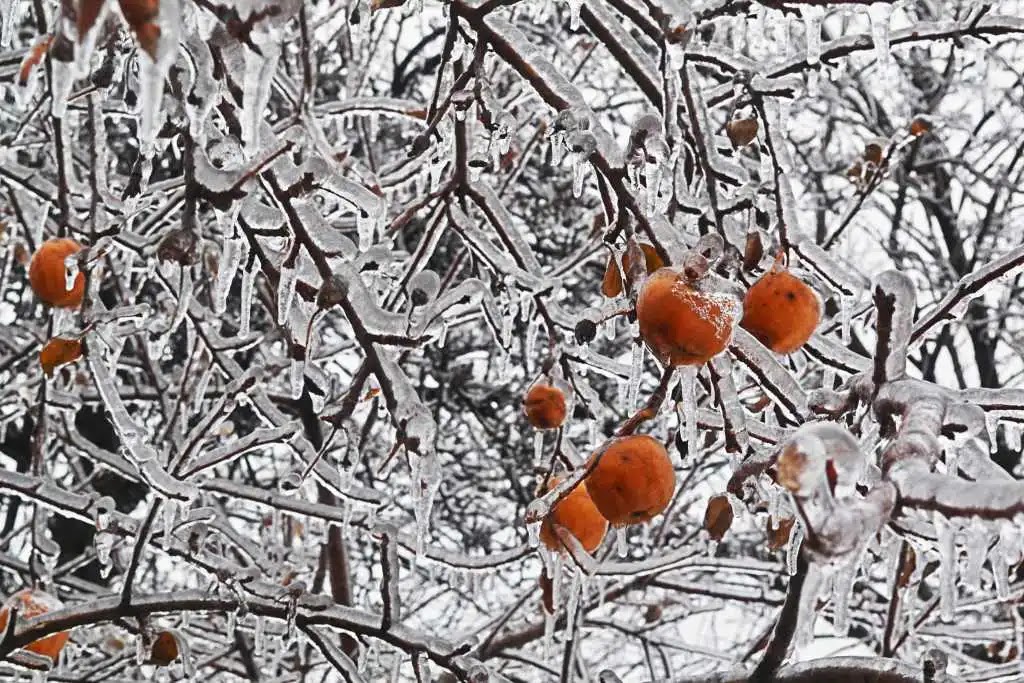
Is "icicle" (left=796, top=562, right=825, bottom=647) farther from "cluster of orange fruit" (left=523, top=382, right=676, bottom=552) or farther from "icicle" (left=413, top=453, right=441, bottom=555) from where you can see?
"icicle" (left=413, top=453, right=441, bottom=555)

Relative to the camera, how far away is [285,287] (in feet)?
4.84

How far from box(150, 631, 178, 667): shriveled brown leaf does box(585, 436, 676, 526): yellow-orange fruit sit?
3.78 ft

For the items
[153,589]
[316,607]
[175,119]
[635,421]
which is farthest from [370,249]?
[153,589]

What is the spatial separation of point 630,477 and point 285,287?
0.58 m

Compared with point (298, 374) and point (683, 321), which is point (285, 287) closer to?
point (298, 374)

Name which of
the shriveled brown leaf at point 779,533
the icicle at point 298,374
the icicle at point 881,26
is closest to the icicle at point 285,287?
the icicle at point 298,374

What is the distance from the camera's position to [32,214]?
273 centimetres

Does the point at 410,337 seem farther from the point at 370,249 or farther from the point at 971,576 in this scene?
the point at 971,576

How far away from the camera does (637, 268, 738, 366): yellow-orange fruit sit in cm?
112

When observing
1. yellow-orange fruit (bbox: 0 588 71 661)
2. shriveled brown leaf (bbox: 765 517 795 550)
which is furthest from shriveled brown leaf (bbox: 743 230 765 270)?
yellow-orange fruit (bbox: 0 588 71 661)

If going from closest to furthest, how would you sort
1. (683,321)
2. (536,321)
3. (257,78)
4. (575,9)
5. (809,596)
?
(809,596) < (257,78) < (683,321) < (575,9) < (536,321)

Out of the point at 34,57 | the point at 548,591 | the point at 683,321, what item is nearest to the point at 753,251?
the point at 683,321

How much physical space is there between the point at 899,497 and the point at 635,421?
1.48 feet

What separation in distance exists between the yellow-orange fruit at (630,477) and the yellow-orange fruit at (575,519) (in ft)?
0.38
